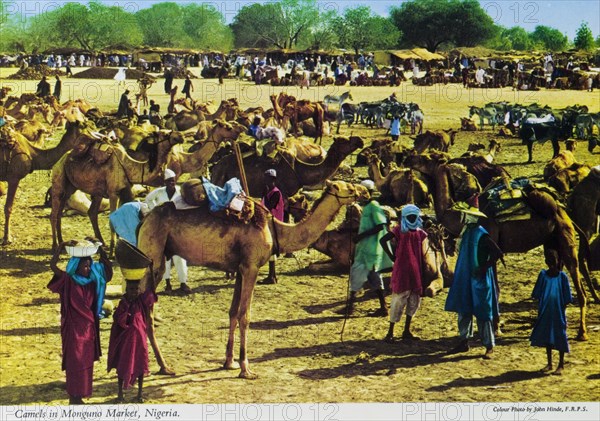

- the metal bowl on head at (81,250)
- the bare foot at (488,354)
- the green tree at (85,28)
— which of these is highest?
the green tree at (85,28)

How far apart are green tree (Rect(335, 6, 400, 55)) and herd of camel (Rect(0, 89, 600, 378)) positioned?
108ft

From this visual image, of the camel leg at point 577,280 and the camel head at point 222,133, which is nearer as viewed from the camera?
the camel leg at point 577,280

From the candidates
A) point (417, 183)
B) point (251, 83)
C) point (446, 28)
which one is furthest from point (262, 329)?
point (446, 28)

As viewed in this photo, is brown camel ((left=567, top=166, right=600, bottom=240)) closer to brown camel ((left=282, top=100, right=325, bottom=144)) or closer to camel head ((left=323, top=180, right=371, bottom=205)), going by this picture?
camel head ((left=323, top=180, right=371, bottom=205))

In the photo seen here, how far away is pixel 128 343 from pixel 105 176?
5.56 m

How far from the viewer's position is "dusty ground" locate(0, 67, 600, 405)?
8.42 m

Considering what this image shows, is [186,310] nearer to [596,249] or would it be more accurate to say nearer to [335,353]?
[335,353]

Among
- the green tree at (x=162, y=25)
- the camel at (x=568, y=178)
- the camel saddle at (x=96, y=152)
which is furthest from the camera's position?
the green tree at (x=162, y=25)

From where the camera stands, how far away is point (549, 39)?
78.3 m

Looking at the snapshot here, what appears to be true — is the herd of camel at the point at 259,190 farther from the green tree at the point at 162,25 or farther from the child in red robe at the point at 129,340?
the green tree at the point at 162,25

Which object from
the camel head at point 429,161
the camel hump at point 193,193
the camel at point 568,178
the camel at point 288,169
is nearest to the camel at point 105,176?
the camel at point 288,169

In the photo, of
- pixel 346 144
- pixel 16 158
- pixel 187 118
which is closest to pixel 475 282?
pixel 346 144

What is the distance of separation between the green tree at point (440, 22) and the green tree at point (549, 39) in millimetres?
14421

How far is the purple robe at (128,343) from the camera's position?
7754mm
